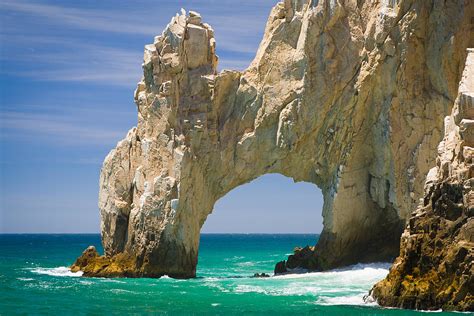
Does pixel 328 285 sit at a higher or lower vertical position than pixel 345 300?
higher

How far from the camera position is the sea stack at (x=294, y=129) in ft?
121

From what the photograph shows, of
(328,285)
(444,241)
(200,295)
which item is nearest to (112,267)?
(200,295)

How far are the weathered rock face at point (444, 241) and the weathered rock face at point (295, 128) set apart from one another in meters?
9.78

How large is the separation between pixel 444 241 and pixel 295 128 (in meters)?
14.6

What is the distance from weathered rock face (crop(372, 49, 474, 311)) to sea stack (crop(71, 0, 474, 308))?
31.9 feet

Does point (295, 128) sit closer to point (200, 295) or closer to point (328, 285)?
point (328, 285)

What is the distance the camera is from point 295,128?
38.9m

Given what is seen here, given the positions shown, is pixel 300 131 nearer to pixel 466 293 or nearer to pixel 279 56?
pixel 279 56

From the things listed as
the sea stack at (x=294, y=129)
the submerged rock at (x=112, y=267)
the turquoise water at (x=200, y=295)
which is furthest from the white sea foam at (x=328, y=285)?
the submerged rock at (x=112, y=267)

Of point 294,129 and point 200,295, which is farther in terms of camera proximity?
point 294,129

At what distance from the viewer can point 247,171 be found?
131 feet

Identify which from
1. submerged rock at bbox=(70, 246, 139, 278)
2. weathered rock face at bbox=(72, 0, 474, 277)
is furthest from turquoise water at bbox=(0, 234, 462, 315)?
weathered rock face at bbox=(72, 0, 474, 277)


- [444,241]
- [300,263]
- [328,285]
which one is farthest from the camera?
[300,263]

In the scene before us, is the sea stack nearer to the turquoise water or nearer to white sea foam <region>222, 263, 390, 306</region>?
white sea foam <region>222, 263, 390, 306</region>
